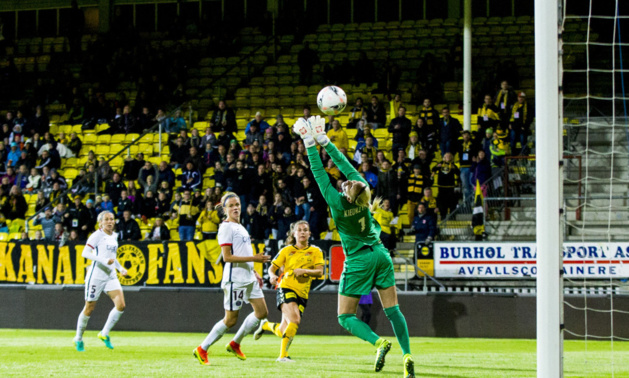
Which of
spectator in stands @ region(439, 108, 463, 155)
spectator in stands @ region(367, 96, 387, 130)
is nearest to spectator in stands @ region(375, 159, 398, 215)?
spectator in stands @ region(439, 108, 463, 155)

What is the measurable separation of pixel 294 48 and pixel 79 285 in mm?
11784

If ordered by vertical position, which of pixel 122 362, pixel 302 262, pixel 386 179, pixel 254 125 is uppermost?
pixel 254 125

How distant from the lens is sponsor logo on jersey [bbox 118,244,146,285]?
16328 millimetres

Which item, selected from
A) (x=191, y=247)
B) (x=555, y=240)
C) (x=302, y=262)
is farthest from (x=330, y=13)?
(x=555, y=240)

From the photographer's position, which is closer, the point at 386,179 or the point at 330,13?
the point at 386,179

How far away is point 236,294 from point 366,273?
2.30 m

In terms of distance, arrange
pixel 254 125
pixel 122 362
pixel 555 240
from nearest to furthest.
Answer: pixel 555 240 < pixel 122 362 < pixel 254 125

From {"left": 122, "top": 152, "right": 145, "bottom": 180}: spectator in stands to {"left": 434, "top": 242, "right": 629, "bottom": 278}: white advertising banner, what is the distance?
850 cm

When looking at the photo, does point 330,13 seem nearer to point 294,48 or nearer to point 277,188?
point 294,48

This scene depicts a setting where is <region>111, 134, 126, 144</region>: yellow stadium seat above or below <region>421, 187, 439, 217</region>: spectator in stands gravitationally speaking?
above

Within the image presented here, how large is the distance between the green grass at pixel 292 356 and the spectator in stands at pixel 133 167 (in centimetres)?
615

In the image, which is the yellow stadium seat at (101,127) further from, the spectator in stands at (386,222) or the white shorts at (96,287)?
the white shorts at (96,287)

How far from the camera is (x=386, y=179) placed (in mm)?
17156

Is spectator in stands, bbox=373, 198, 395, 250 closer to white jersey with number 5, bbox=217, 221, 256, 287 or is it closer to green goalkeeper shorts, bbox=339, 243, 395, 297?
white jersey with number 5, bbox=217, 221, 256, 287
